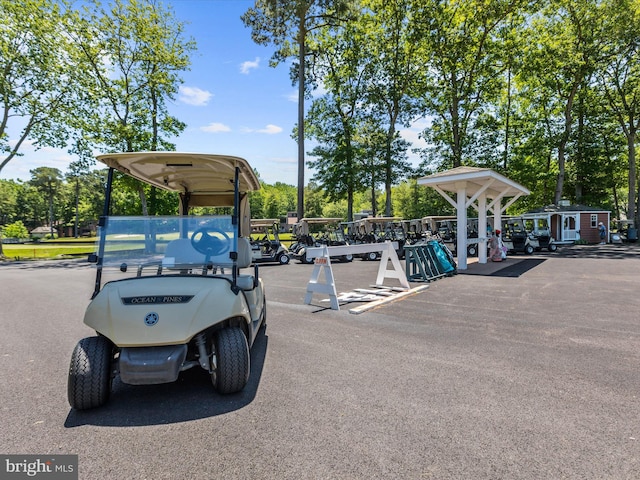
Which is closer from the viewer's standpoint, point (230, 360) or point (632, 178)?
point (230, 360)

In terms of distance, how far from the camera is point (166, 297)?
110 inches

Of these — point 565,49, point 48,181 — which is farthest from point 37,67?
point 48,181

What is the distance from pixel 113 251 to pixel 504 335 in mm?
4829

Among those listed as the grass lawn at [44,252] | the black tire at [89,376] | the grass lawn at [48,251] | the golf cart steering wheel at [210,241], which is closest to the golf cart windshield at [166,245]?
the golf cart steering wheel at [210,241]

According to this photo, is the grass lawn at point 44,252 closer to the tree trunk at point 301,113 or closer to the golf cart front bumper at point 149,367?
the tree trunk at point 301,113

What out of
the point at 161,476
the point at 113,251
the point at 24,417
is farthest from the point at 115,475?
the point at 113,251

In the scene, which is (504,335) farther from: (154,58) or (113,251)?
(154,58)

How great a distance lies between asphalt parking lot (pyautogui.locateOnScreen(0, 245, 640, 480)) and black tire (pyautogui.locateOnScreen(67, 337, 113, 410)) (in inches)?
5.1

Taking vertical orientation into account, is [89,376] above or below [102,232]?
below

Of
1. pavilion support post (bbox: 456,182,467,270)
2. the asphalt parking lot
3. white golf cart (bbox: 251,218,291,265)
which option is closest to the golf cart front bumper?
the asphalt parking lot

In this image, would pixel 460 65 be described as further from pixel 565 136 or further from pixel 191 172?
pixel 191 172

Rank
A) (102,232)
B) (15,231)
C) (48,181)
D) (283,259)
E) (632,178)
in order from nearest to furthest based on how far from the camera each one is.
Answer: (102,232)
(283,259)
(632,178)
(15,231)
(48,181)

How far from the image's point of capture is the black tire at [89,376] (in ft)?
8.95

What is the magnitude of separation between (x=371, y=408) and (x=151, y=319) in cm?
184
